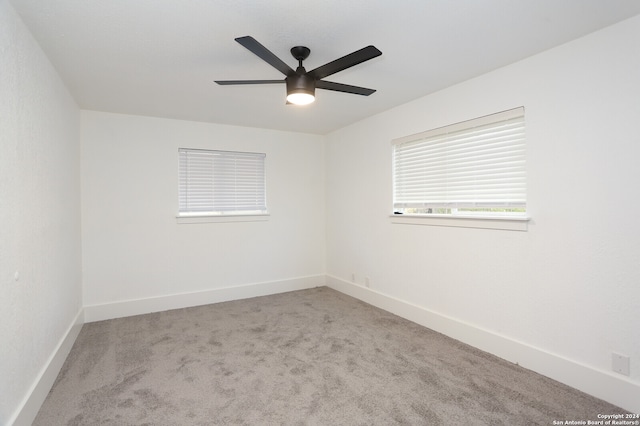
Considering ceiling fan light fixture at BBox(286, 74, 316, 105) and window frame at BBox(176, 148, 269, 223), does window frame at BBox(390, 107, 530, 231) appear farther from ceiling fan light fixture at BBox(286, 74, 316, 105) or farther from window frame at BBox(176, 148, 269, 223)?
window frame at BBox(176, 148, 269, 223)

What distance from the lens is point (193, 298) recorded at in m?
4.24

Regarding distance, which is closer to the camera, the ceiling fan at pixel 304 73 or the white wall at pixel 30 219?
the white wall at pixel 30 219

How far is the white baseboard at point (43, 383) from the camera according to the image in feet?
6.02

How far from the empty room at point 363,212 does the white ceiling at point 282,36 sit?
0.06ft

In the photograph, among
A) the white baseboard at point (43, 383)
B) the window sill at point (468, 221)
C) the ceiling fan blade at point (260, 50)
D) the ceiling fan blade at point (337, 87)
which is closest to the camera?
the ceiling fan blade at point (260, 50)

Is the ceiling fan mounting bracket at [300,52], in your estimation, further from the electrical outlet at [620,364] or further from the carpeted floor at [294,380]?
the electrical outlet at [620,364]

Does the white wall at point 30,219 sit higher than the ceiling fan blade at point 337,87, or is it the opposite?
the ceiling fan blade at point 337,87

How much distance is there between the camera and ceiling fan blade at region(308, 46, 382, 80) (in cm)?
176

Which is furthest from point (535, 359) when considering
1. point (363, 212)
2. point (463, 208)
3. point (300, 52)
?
point (300, 52)

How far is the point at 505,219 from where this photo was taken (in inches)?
104

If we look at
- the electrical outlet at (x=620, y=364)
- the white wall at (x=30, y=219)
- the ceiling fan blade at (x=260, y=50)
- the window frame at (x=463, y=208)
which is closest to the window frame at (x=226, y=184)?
the white wall at (x=30, y=219)

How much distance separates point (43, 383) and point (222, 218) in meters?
2.56

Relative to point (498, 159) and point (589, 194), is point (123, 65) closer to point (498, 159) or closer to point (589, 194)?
point (498, 159)

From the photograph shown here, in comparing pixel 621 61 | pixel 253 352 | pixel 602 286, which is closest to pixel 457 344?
pixel 602 286
